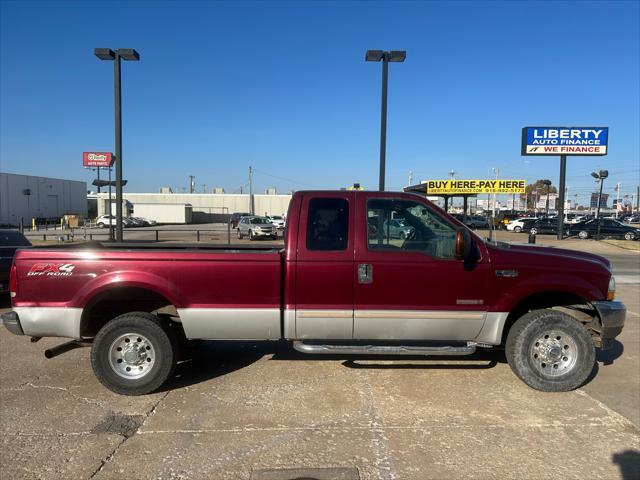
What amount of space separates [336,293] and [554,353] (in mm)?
2232

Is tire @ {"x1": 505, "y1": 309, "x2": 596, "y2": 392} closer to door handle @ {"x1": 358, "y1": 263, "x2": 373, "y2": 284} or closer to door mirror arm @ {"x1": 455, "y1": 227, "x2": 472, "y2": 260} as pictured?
door mirror arm @ {"x1": 455, "y1": 227, "x2": 472, "y2": 260}

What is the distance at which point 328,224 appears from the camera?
4.68 meters

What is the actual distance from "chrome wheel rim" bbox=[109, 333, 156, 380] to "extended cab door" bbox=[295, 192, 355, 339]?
1456 mm

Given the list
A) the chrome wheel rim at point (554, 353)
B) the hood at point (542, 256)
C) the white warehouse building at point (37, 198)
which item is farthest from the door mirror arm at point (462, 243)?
the white warehouse building at point (37, 198)

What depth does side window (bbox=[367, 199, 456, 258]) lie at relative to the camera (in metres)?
4.63

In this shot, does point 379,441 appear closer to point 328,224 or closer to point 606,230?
point 328,224

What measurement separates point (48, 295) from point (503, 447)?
4162mm

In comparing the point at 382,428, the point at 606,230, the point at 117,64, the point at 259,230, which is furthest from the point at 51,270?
the point at 606,230

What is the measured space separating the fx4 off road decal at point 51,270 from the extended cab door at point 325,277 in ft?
7.01

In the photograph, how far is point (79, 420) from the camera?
4031mm

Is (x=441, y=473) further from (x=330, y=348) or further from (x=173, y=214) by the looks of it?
(x=173, y=214)

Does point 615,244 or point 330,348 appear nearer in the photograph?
point 330,348

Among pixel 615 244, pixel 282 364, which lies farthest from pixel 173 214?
pixel 282 364

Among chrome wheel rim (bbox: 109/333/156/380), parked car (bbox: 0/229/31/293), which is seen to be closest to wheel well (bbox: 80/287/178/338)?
chrome wheel rim (bbox: 109/333/156/380)
